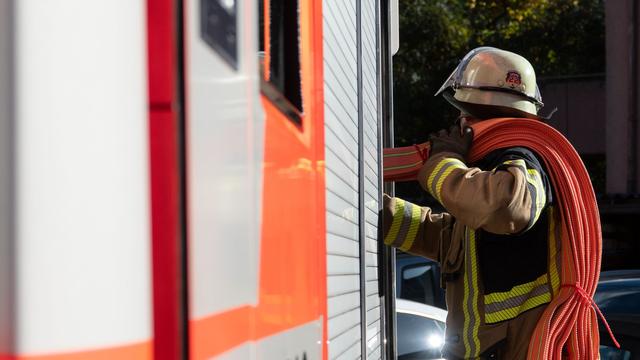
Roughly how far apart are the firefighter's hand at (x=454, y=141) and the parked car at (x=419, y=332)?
2.86 metres

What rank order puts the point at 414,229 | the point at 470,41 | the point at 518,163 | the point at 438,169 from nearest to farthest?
1. the point at 518,163
2. the point at 438,169
3. the point at 414,229
4. the point at 470,41

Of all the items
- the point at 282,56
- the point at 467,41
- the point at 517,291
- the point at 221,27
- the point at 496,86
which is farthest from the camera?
the point at 467,41

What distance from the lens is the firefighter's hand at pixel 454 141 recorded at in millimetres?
3699

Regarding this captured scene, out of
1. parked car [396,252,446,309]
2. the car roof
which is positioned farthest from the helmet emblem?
parked car [396,252,446,309]

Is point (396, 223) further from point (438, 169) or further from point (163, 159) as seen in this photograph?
point (163, 159)

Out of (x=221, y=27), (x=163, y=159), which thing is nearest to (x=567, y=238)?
(x=221, y=27)

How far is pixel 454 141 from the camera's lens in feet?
Answer: 12.2

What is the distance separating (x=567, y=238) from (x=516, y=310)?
0.31 meters

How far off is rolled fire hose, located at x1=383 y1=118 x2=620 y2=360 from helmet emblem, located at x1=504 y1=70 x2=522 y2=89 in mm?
210

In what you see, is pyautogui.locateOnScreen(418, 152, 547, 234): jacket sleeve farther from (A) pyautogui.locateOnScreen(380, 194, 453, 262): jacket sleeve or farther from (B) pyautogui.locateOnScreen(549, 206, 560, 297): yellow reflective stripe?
(A) pyautogui.locateOnScreen(380, 194, 453, 262): jacket sleeve

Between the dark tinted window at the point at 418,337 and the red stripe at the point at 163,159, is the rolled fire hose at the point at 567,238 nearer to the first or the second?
the red stripe at the point at 163,159

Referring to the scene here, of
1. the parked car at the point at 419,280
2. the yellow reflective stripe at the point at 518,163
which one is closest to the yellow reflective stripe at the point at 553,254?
the yellow reflective stripe at the point at 518,163

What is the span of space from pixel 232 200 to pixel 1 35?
0.39 m

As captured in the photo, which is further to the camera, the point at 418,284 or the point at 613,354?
the point at 418,284
